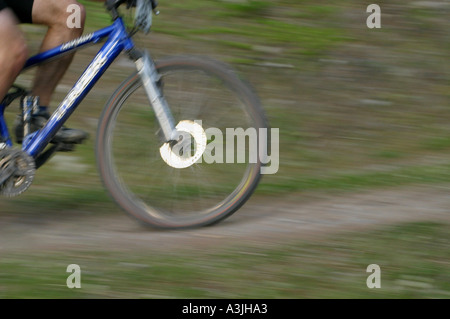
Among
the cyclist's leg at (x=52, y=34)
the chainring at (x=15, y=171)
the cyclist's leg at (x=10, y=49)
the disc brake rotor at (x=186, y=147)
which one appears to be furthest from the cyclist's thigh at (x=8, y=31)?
the disc brake rotor at (x=186, y=147)

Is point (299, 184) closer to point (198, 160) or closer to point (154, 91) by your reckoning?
point (198, 160)

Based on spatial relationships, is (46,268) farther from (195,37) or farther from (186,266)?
(195,37)

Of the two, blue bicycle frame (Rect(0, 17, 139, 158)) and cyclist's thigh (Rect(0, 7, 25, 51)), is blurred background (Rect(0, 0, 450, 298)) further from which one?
cyclist's thigh (Rect(0, 7, 25, 51))

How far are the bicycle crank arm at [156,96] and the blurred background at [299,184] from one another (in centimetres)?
56

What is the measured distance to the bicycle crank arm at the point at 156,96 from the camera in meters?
4.26

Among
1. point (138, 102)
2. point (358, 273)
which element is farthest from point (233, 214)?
point (358, 273)

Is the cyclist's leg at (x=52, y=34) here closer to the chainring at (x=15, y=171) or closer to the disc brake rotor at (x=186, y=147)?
the chainring at (x=15, y=171)

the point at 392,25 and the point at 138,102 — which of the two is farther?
the point at 392,25

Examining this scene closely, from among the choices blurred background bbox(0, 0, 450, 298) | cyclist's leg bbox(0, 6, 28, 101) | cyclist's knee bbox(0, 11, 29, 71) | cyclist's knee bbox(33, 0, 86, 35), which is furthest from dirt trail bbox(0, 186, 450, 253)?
cyclist's knee bbox(33, 0, 86, 35)

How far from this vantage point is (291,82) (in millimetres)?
6641

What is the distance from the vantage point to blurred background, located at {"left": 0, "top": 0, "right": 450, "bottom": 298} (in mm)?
3725

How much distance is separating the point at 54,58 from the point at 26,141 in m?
0.47

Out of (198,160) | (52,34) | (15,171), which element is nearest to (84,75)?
(52,34)
